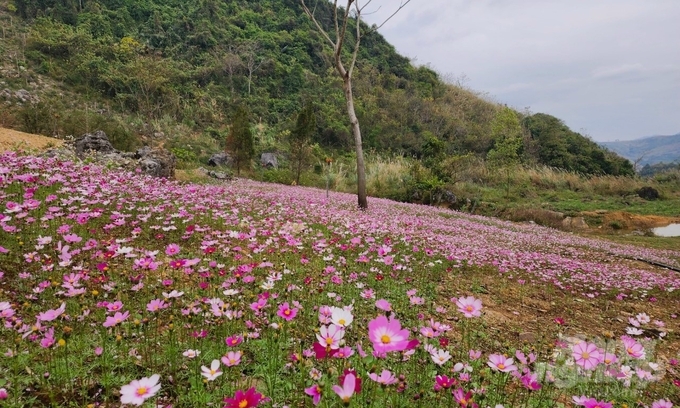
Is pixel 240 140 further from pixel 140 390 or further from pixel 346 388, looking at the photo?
pixel 346 388

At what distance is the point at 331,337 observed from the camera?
1518mm

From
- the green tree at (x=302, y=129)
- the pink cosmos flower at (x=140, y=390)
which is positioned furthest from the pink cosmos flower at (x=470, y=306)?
the green tree at (x=302, y=129)

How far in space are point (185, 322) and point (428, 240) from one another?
17.2 feet

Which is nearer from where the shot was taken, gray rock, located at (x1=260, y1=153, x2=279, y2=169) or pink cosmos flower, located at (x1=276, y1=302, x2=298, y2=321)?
pink cosmos flower, located at (x1=276, y1=302, x2=298, y2=321)

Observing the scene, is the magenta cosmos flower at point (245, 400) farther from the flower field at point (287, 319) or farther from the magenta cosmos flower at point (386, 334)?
the magenta cosmos flower at point (386, 334)

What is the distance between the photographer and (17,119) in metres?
16.8

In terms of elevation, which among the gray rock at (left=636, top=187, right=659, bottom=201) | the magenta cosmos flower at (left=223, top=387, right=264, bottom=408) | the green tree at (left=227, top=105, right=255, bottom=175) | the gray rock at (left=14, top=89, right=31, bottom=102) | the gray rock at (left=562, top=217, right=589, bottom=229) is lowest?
the gray rock at (left=562, top=217, right=589, bottom=229)

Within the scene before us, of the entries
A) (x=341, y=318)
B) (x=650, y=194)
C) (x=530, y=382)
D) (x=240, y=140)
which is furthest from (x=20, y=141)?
(x=650, y=194)

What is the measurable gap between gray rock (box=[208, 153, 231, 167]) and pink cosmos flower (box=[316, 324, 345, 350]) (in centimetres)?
2502

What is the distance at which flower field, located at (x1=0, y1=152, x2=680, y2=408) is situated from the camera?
5.86 ft

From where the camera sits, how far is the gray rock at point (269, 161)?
89.7 ft

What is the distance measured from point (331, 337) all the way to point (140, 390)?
29.4 inches

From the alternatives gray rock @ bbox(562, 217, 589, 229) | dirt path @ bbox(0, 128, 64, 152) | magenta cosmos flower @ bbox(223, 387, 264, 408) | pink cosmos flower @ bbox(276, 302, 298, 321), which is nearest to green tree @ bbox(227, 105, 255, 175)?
dirt path @ bbox(0, 128, 64, 152)

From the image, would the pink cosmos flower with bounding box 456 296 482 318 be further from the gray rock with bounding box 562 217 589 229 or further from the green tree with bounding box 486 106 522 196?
the green tree with bounding box 486 106 522 196
